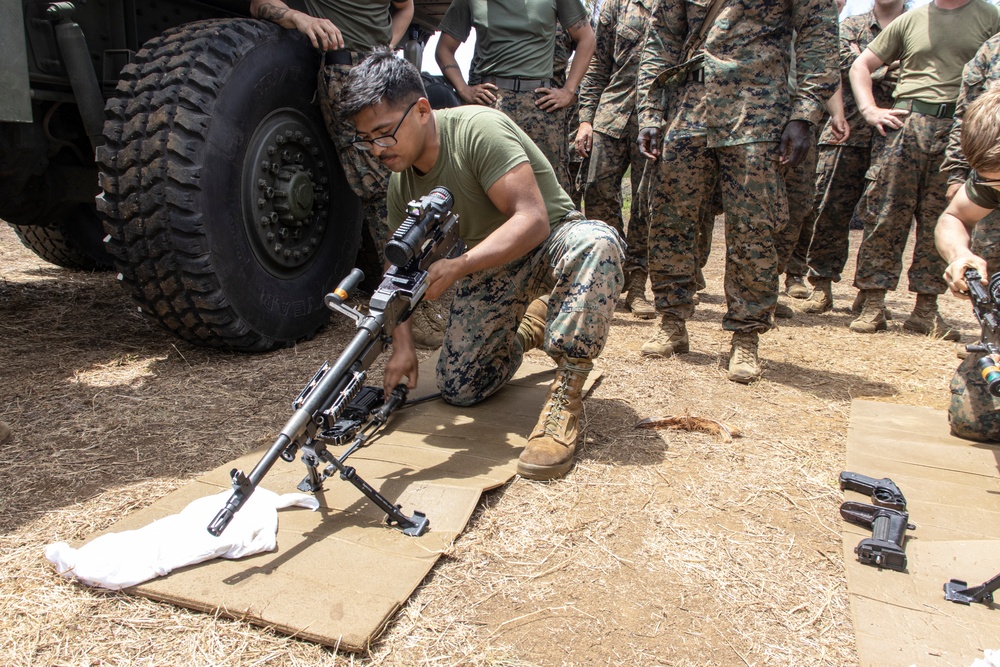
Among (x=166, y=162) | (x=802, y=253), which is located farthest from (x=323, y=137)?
(x=802, y=253)

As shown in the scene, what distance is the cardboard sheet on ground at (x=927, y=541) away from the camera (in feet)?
5.41

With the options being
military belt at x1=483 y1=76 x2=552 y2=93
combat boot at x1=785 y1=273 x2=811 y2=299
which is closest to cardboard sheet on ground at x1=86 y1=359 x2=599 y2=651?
military belt at x1=483 y1=76 x2=552 y2=93

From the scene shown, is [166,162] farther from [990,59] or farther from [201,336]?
[990,59]

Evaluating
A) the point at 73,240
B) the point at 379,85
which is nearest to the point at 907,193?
the point at 379,85

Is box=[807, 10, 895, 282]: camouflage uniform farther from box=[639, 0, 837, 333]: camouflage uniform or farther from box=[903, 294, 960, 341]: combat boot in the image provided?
box=[639, 0, 837, 333]: camouflage uniform

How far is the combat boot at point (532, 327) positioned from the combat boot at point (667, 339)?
841 millimetres

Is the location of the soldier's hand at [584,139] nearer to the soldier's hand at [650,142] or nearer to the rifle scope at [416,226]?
the soldier's hand at [650,142]

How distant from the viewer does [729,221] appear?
135 inches

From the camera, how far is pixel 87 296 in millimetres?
4742

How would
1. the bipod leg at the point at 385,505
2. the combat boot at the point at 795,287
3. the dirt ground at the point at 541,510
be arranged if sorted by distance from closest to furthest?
the dirt ground at the point at 541,510 → the bipod leg at the point at 385,505 → the combat boot at the point at 795,287

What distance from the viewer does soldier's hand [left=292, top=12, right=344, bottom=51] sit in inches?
136

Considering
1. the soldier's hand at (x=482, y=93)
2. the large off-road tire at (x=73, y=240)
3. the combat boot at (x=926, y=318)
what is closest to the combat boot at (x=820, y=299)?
the combat boot at (x=926, y=318)

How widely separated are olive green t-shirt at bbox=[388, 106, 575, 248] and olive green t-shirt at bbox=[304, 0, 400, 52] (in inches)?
51.6

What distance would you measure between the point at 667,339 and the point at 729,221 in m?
0.76
